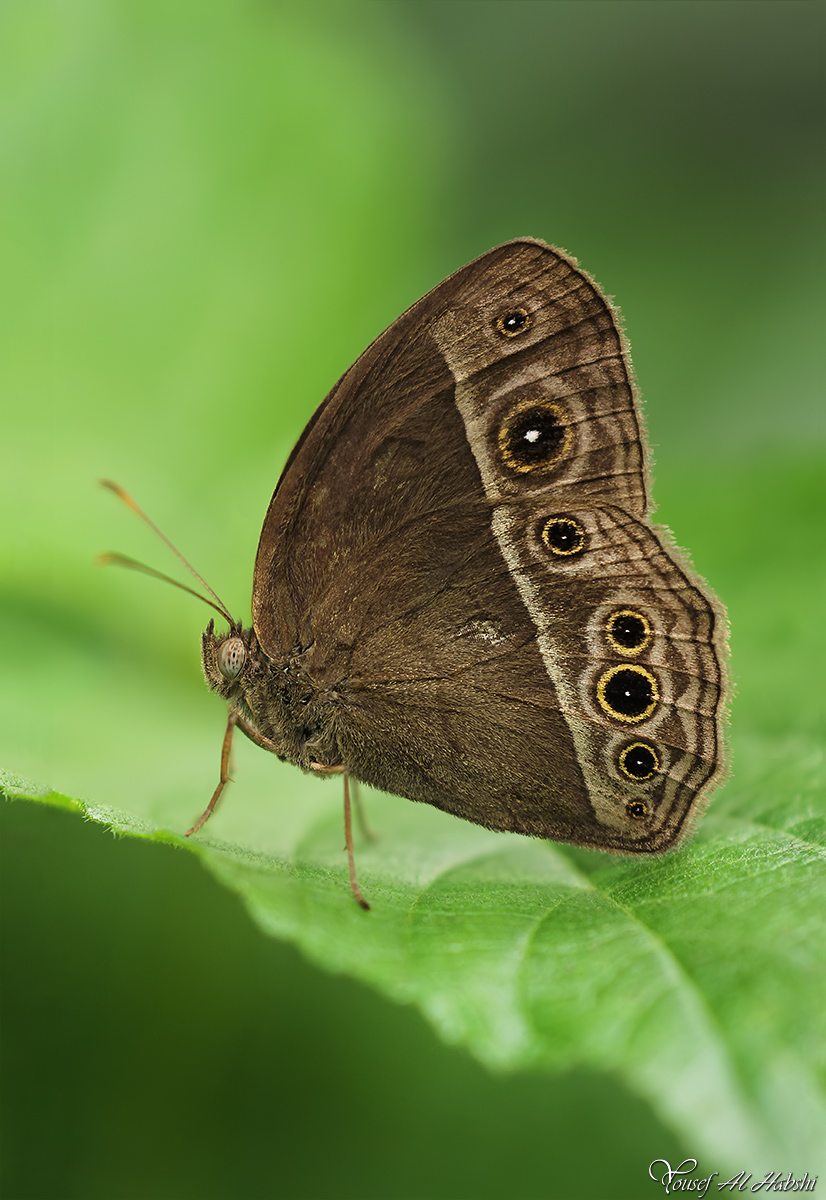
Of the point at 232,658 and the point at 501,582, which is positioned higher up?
the point at 501,582

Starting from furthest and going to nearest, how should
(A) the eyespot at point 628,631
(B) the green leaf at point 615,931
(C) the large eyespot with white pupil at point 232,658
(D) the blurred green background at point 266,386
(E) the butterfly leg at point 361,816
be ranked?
(E) the butterfly leg at point 361,816, (C) the large eyespot with white pupil at point 232,658, (A) the eyespot at point 628,631, (D) the blurred green background at point 266,386, (B) the green leaf at point 615,931

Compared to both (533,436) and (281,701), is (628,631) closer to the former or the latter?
(533,436)

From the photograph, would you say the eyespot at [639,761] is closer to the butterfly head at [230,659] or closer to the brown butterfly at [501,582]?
the brown butterfly at [501,582]

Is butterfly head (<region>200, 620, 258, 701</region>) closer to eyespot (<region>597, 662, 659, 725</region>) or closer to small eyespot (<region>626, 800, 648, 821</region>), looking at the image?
eyespot (<region>597, 662, 659, 725</region>)

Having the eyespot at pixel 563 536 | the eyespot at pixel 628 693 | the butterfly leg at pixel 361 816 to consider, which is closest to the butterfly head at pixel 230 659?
the butterfly leg at pixel 361 816

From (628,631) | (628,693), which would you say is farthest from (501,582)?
(628,693)

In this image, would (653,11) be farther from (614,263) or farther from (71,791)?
(71,791)

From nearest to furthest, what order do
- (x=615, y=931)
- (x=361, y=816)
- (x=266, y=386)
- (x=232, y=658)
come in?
1. (x=615, y=931)
2. (x=232, y=658)
3. (x=361, y=816)
4. (x=266, y=386)

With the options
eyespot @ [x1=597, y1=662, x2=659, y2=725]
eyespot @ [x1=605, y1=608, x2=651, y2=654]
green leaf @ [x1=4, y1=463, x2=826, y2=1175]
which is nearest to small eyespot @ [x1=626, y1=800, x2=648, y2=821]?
green leaf @ [x1=4, y1=463, x2=826, y2=1175]
